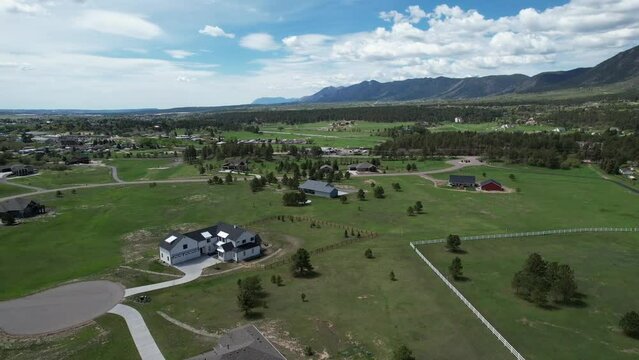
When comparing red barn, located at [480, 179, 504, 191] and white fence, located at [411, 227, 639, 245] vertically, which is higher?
red barn, located at [480, 179, 504, 191]

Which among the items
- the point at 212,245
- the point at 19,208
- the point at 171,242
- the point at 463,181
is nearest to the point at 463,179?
the point at 463,181

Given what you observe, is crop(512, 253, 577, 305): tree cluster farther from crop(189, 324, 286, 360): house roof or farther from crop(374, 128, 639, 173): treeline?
crop(374, 128, 639, 173): treeline

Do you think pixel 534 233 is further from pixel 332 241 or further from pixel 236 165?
pixel 236 165

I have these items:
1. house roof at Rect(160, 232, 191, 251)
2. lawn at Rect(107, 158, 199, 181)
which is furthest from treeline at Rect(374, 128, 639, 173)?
house roof at Rect(160, 232, 191, 251)

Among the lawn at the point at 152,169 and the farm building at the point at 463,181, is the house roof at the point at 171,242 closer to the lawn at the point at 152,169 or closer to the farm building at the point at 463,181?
the lawn at the point at 152,169

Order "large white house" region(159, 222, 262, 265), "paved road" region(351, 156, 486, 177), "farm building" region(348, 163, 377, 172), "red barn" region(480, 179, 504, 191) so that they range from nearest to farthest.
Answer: "large white house" region(159, 222, 262, 265) < "red barn" region(480, 179, 504, 191) < "paved road" region(351, 156, 486, 177) < "farm building" region(348, 163, 377, 172)

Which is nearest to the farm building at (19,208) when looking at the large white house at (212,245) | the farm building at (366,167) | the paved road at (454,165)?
the large white house at (212,245)

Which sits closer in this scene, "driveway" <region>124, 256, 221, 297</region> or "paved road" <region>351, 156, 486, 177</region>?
"driveway" <region>124, 256, 221, 297</region>
